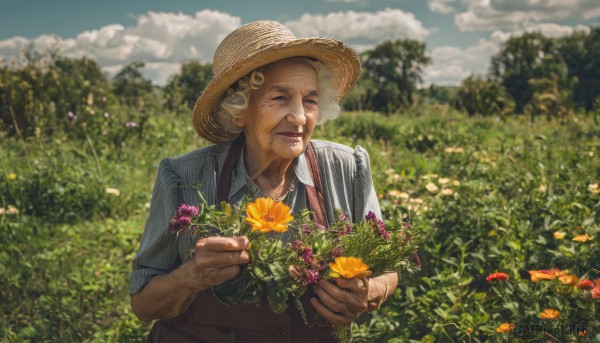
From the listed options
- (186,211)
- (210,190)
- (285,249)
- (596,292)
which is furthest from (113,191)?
(596,292)

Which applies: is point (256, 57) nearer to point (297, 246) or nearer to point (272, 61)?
point (272, 61)

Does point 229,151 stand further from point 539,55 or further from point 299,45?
point 539,55

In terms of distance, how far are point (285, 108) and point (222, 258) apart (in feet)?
2.15

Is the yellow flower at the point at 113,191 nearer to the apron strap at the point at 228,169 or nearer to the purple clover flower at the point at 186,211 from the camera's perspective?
the apron strap at the point at 228,169

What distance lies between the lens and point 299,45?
1.80m

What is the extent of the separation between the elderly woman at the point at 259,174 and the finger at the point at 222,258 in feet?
0.23

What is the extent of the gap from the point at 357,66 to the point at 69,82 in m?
9.40

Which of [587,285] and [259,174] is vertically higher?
[259,174]

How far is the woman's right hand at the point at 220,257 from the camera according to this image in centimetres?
138

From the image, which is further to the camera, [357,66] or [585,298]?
[357,66]

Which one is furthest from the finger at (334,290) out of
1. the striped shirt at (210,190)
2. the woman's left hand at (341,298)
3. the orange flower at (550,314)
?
the orange flower at (550,314)

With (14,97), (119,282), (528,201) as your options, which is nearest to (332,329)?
(528,201)

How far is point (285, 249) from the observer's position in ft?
4.73

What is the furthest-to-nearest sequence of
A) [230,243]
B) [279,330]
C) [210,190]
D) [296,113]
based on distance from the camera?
1. [210,190]
2. [296,113]
3. [279,330]
4. [230,243]
